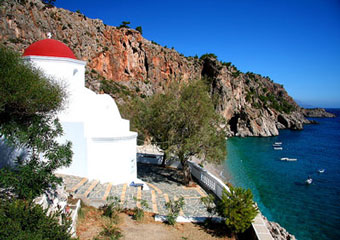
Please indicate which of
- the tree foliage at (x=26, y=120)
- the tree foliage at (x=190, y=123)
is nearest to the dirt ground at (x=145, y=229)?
the tree foliage at (x=26, y=120)

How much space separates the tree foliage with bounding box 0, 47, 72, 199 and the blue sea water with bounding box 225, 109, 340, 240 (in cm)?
1401

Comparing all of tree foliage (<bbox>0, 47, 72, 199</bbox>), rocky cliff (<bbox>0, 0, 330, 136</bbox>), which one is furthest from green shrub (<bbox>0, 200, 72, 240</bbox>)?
rocky cliff (<bbox>0, 0, 330, 136</bbox>)

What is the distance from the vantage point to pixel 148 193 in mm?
10805

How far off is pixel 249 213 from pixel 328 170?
1021 inches

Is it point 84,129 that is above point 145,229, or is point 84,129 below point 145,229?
above

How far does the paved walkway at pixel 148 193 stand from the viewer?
30.0 ft

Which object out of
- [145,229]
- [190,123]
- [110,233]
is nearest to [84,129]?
[190,123]

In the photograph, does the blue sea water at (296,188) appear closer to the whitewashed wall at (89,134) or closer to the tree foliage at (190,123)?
the tree foliage at (190,123)

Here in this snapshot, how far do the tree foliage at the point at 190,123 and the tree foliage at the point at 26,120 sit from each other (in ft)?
21.9

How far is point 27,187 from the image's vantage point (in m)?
5.73

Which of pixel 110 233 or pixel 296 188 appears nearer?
pixel 110 233

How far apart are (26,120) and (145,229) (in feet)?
16.5

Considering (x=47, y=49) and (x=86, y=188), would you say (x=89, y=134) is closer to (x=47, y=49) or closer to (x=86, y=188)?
(x=86, y=188)

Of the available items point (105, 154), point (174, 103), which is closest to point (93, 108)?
point (105, 154)
